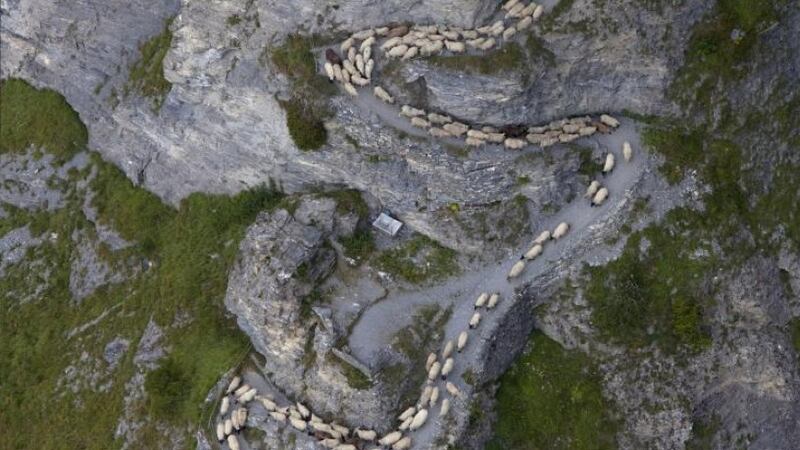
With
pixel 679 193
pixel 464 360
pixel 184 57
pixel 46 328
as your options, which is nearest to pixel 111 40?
pixel 184 57

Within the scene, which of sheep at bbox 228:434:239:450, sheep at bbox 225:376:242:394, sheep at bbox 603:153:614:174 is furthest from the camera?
sheep at bbox 225:376:242:394

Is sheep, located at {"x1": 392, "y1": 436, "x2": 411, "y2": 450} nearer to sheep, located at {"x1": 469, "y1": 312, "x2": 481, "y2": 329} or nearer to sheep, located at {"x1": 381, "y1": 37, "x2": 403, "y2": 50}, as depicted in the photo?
sheep, located at {"x1": 469, "y1": 312, "x2": 481, "y2": 329}

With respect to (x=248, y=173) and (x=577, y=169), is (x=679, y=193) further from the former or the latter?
(x=248, y=173)

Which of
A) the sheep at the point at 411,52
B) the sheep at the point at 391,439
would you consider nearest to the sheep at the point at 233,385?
the sheep at the point at 391,439

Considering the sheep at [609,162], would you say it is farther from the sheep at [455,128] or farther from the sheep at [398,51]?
the sheep at [398,51]

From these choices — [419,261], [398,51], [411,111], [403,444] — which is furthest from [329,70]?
[403,444]

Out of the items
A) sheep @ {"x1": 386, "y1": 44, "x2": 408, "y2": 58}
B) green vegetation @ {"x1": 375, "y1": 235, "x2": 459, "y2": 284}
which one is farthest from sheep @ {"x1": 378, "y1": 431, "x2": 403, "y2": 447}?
sheep @ {"x1": 386, "y1": 44, "x2": 408, "y2": 58}
